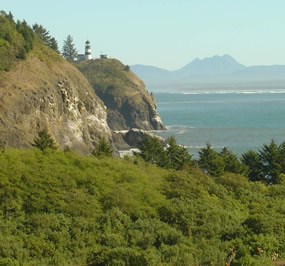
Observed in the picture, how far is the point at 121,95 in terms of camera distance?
489 ft

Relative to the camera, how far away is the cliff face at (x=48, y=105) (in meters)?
68.7

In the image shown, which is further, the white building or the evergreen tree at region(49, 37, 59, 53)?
the white building

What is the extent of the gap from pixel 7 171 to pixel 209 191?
1260cm

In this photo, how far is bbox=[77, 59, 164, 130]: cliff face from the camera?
138375 mm

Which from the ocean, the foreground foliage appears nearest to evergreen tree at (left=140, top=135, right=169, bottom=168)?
the foreground foliage

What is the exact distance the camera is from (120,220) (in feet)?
96.2

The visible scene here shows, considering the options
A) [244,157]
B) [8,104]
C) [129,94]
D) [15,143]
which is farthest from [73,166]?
[129,94]

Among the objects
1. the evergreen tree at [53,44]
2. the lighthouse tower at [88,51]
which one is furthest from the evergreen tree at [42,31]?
the lighthouse tower at [88,51]

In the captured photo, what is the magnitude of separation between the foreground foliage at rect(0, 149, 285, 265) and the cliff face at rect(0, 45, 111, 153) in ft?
94.4

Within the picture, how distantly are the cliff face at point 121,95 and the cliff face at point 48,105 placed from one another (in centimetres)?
4578

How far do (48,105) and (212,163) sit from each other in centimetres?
Answer: 2951

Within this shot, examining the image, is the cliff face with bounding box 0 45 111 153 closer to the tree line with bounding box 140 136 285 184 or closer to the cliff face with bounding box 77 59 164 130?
the tree line with bounding box 140 136 285 184

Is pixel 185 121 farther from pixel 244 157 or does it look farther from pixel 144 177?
pixel 144 177

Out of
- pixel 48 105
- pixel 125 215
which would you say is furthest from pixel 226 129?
pixel 125 215
